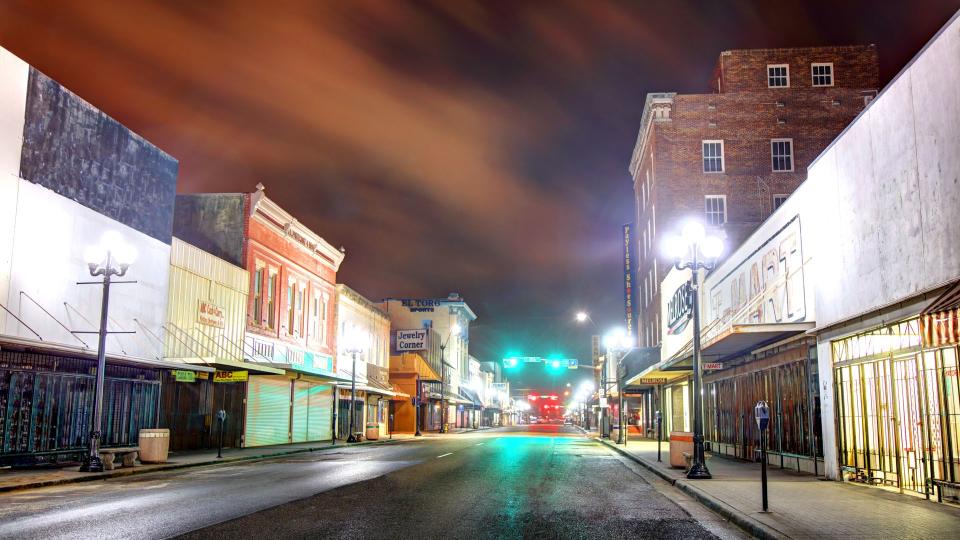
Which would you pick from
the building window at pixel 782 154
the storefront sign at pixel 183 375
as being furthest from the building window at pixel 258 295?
the building window at pixel 782 154

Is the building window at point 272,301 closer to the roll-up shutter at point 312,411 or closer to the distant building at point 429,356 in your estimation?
the roll-up shutter at point 312,411

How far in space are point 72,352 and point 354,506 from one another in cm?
1199

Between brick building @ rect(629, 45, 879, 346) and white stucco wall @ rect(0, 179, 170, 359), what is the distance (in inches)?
1291

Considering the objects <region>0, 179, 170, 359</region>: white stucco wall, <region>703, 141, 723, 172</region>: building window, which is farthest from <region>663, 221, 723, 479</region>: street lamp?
<region>703, 141, 723, 172</region>: building window

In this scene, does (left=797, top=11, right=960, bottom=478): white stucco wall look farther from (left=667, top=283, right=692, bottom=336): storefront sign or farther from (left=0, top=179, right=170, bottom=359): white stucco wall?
(left=0, top=179, right=170, bottom=359): white stucco wall

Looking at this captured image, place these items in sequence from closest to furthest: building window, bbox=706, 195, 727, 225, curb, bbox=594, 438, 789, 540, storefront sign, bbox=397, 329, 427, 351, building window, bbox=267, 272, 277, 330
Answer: curb, bbox=594, 438, 789, 540
building window, bbox=267, 272, 277, 330
building window, bbox=706, 195, 727, 225
storefront sign, bbox=397, 329, 427, 351

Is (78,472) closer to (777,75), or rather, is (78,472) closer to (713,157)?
(713,157)

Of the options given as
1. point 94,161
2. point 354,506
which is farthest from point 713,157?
point 354,506

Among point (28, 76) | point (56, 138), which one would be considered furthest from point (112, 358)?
point (28, 76)

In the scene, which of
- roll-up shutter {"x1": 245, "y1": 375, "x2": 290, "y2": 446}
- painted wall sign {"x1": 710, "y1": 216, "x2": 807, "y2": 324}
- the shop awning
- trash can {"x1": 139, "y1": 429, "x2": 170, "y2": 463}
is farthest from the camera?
roll-up shutter {"x1": 245, "y1": 375, "x2": 290, "y2": 446}

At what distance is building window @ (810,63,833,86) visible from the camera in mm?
51844

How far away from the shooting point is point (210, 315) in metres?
32.1

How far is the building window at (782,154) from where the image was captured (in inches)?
2021

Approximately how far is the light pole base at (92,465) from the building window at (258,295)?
16760 mm
